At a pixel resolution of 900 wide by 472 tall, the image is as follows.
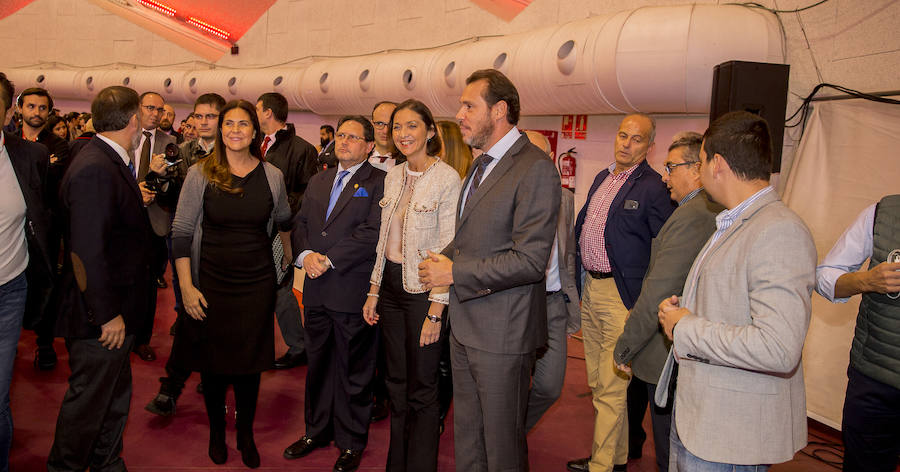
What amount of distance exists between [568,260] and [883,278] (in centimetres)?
129

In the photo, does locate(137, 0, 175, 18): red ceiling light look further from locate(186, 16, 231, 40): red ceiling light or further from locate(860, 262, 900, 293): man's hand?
locate(860, 262, 900, 293): man's hand

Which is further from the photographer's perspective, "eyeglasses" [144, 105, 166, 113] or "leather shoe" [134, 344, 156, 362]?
"eyeglasses" [144, 105, 166, 113]

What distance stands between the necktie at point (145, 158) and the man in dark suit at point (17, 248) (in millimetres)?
1918

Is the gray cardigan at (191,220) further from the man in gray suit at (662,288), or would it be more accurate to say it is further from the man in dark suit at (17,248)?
the man in gray suit at (662,288)

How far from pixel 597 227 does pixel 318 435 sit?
1.72 metres

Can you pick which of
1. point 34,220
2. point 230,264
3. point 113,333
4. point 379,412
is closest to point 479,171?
point 230,264

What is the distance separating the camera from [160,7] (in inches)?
442

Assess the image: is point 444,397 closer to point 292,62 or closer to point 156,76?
point 292,62

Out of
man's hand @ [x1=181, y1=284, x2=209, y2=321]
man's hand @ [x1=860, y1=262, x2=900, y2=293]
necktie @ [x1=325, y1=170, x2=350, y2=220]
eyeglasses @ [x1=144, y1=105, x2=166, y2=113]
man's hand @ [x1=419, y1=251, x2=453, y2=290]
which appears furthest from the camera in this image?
eyeglasses @ [x1=144, y1=105, x2=166, y2=113]

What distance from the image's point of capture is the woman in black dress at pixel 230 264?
2.70m

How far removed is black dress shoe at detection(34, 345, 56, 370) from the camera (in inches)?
154

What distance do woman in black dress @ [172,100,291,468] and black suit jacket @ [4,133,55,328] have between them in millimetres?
502

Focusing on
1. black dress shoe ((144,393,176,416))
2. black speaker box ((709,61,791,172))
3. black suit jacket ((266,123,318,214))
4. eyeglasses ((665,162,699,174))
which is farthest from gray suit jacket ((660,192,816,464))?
black suit jacket ((266,123,318,214))

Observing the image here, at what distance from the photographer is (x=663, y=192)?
2.95 metres
